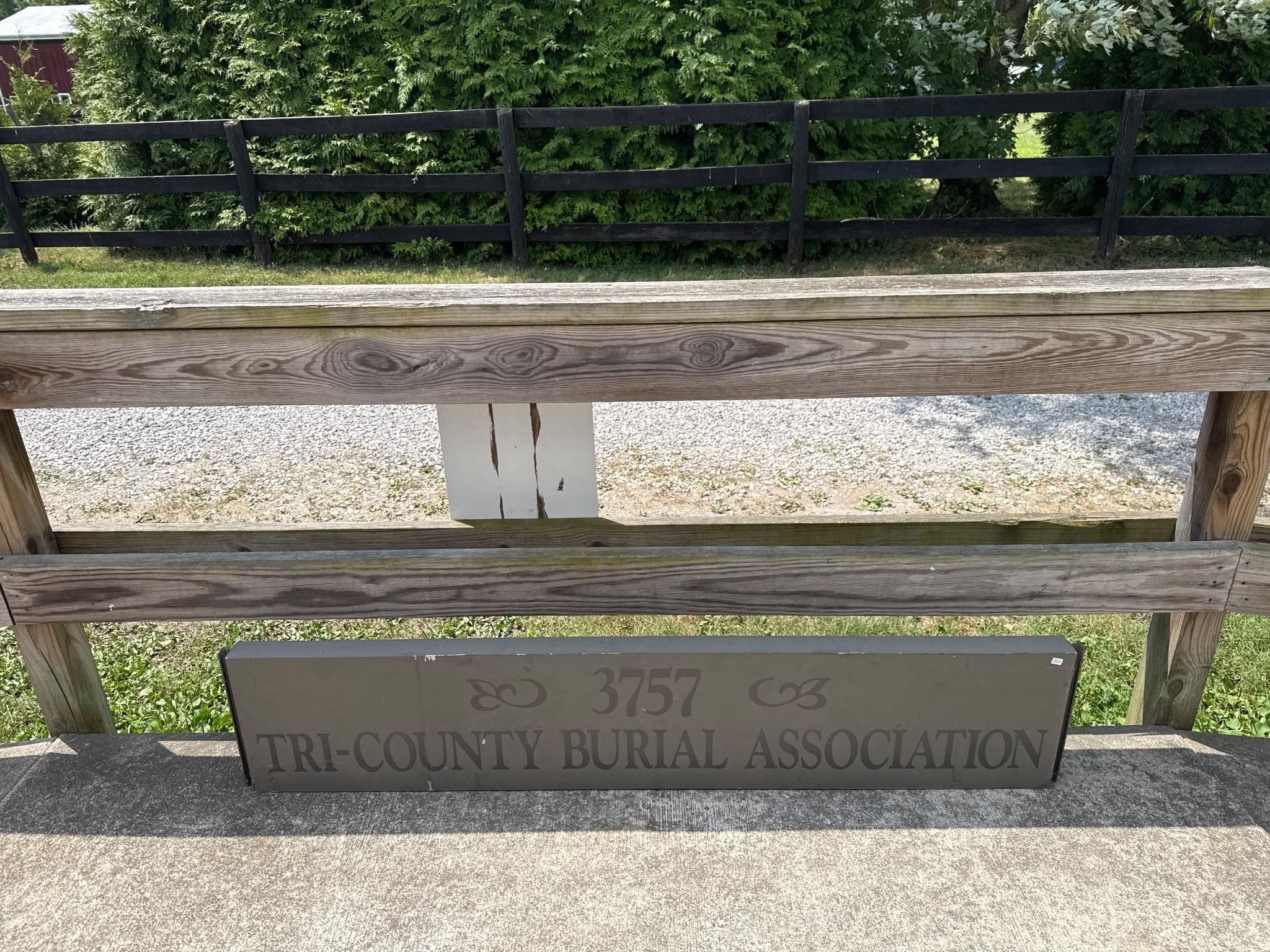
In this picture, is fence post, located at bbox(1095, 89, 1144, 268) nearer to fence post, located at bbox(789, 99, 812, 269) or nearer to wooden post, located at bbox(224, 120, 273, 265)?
fence post, located at bbox(789, 99, 812, 269)

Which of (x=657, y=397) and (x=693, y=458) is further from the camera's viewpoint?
(x=693, y=458)

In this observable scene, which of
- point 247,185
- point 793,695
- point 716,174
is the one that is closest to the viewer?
point 793,695

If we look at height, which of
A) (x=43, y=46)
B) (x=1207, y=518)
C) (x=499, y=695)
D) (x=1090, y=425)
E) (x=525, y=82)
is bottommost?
(x=1090, y=425)

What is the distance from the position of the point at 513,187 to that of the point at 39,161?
7.66 metres

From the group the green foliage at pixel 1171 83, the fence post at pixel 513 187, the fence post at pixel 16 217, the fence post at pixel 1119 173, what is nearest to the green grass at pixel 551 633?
the fence post at pixel 1119 173

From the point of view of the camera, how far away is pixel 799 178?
27.5ft

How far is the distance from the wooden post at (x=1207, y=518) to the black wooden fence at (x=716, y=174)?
675cm

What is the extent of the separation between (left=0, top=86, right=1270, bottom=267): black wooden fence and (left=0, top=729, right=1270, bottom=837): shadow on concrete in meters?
7.00

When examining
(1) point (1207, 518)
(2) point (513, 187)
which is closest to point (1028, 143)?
(2) point (513, 187)

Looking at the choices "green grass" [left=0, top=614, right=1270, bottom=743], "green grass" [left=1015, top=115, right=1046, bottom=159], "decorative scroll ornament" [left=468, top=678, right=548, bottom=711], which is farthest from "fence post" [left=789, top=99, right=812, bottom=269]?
"green grass" [left=1015, top=115, right=1046, bottom=159]

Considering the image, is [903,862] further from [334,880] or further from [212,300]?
[212,300]

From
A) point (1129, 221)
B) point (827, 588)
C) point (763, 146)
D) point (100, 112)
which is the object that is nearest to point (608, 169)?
point (763, 146)

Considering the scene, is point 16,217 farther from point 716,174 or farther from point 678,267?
point 716,174

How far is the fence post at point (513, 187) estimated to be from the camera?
8.45 m
